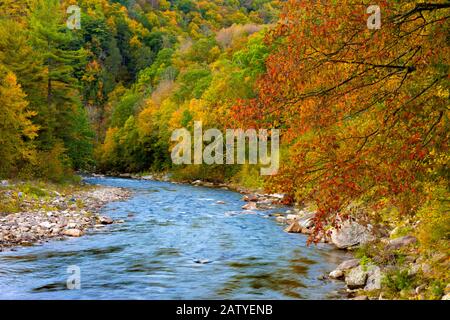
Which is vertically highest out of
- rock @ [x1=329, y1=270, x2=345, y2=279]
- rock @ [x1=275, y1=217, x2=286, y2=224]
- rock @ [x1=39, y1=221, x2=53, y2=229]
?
rock @ [x1=39, y1=221, x2=53, y2=229]

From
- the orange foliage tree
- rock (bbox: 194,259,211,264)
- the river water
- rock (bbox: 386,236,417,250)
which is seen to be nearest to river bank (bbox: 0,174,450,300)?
rock (bbox: 386,236,417,250)

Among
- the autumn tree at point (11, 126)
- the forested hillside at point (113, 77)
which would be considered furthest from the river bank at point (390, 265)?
the autumn tree at point (11, 126)

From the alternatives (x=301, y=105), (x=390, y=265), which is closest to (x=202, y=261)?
(x=390, y=265)

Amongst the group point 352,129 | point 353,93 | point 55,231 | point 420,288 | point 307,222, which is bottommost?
point 55,231

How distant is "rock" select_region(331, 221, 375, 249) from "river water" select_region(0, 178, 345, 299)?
39 cm

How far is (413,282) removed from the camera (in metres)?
10.8

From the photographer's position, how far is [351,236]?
16.9 meters

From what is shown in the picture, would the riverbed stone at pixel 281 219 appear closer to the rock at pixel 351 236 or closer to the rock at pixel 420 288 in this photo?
the rock at pixel 351 236

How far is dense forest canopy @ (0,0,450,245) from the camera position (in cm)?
837

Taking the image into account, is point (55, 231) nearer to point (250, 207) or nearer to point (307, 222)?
point (307, 222)

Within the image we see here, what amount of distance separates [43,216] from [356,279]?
14841 mm

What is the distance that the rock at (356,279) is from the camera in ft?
38.3

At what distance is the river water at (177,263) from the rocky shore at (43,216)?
3.22 feet

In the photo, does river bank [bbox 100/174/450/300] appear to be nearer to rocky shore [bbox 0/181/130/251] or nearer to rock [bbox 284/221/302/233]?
rock [bbox 284/221/302/233]
